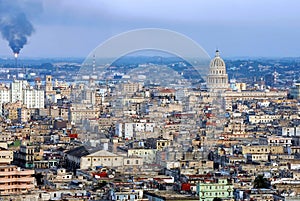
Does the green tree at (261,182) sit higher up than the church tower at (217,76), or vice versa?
the church tower at (217,76)

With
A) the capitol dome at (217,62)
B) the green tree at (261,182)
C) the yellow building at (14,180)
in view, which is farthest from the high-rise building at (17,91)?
the yellow building at (14,180)

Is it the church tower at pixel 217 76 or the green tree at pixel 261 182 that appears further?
the church tower at pixel 217 76

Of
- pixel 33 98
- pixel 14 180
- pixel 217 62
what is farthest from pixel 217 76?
pixel 14 180

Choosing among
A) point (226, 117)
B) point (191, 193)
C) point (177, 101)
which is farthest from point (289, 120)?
point (191, 193)

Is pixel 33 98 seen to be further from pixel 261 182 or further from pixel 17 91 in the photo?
pixel 261 182

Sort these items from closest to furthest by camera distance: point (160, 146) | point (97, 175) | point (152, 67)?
point (97, 175)
point (160, 146)
point (152, 67)

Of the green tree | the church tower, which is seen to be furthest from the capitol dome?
the green tree

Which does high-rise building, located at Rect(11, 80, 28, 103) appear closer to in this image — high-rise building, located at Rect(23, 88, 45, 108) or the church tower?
high-rise building, located at Rect(23, 88, 45, 108)

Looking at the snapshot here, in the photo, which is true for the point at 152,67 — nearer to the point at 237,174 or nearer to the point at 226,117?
the point at 226,117

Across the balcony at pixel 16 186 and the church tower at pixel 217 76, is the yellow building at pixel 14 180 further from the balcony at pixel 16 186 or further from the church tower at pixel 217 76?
the church tower at pixel 217 76
